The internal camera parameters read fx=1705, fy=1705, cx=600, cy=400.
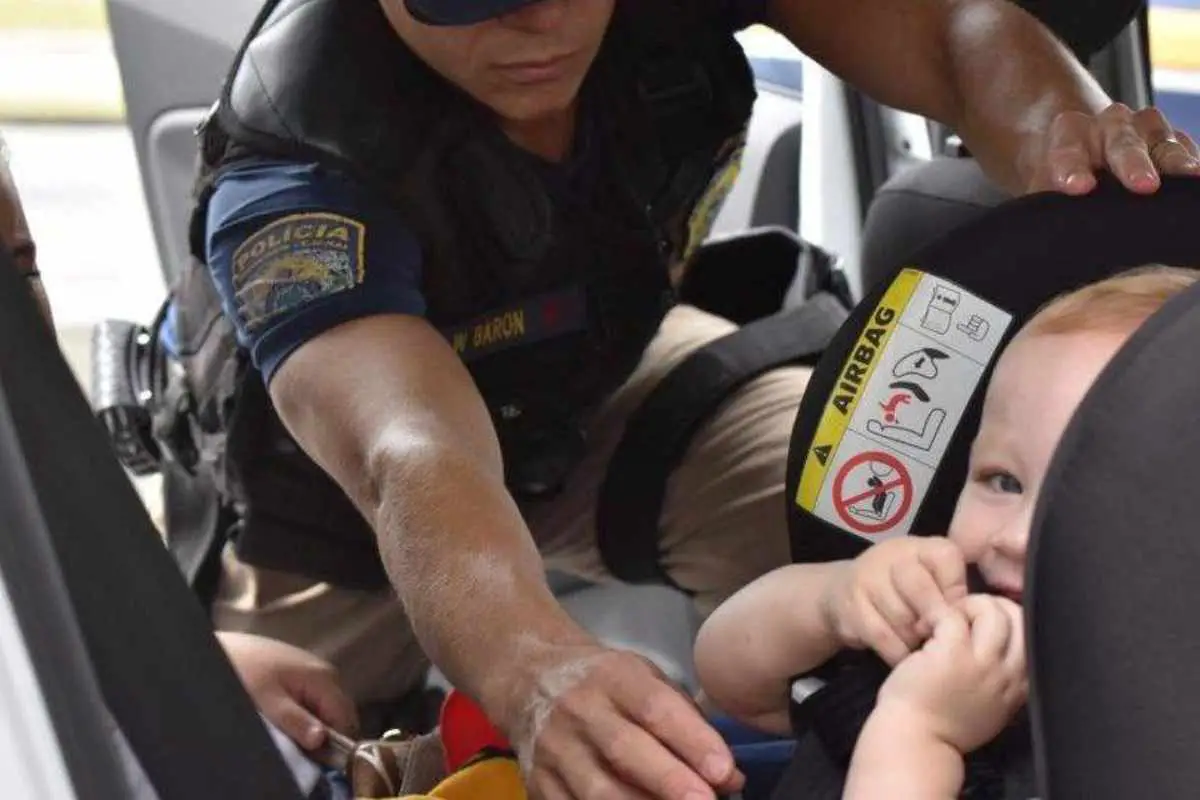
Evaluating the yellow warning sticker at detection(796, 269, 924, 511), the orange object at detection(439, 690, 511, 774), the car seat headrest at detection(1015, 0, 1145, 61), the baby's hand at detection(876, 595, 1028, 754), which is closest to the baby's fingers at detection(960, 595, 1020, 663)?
the baby's hand at detection(876, 595, 1028, 754)

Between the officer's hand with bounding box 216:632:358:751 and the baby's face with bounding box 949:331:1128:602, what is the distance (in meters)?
0.57

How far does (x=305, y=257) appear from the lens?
3.83ft

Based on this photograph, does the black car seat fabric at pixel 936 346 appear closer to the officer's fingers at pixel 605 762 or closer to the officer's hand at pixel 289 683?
the officer's fingers at pixel 605 762

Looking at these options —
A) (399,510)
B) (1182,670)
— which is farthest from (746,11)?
(1182,670)

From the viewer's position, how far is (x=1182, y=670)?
62 cm

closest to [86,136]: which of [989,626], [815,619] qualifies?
[815,619]

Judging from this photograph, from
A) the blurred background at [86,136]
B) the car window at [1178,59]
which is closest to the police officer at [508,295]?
the blurred background at [86,136]

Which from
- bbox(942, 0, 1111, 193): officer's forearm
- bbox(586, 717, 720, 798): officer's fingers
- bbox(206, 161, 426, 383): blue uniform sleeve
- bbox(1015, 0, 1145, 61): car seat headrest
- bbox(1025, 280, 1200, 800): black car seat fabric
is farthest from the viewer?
bbox(1015, 0, 1145, 61): car seat headrest

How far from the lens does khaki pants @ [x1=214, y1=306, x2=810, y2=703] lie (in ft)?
5.09

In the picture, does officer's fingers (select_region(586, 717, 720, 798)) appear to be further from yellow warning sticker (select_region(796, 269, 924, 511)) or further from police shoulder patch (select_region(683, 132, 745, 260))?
police shoulder patch (select_region(683, 132, 745, 260))

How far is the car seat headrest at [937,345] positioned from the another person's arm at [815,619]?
9 cm

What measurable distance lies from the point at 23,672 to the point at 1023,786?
1.54 feet

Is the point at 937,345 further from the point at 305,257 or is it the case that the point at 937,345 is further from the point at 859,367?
the point at 305,257

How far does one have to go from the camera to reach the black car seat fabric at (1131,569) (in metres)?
0.62
